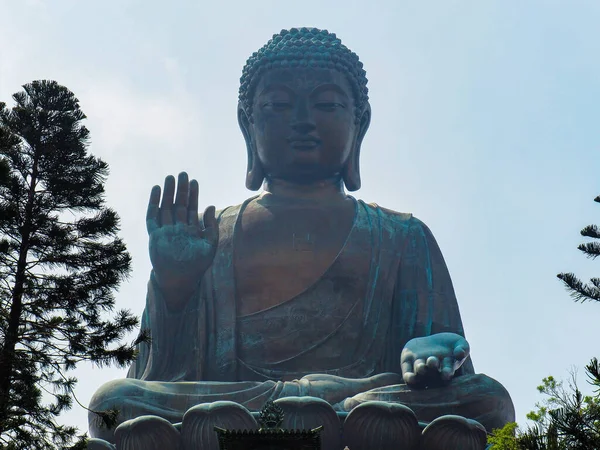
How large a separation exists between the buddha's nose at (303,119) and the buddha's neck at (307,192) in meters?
0.66

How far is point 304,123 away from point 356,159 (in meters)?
0.94

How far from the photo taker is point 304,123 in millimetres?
17969

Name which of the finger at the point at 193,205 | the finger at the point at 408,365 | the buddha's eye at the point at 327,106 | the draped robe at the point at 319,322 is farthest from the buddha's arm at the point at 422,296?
the finger at the point at 193,205

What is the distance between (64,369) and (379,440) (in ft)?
11.7

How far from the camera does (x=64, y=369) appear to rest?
498 inches

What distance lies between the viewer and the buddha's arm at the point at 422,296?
17281mm

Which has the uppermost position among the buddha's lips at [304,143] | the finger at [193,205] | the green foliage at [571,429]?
the buddha's lips at [304,143]

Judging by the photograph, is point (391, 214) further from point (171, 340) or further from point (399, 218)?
point (171, 340)

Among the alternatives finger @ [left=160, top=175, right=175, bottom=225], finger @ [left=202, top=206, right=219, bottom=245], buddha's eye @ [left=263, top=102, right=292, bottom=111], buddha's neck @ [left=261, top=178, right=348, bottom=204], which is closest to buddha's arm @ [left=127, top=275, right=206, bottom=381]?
finger @ [left=202, top=206, right=219, bottom=245]

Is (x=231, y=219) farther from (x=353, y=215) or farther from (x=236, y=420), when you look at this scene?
(x=236, y=420)

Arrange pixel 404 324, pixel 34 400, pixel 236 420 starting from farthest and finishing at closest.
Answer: pixel 404 324 → pixel 236 420 → pixel 34 400

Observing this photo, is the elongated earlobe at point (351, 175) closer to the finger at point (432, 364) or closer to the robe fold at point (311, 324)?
the robe fold at point (311, 324)

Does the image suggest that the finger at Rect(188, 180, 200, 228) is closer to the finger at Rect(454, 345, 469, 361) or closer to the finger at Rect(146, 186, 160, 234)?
the finger at Rect(146, 186, 160, 234)

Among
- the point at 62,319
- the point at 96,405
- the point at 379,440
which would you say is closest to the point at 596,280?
the point at 379,440
